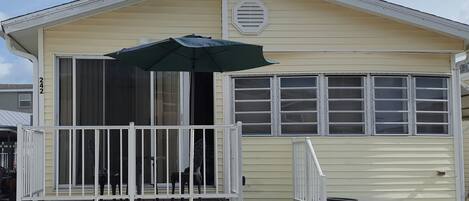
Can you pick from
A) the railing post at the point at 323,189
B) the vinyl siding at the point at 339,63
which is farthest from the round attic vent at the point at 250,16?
the railing post at the point at 323,189

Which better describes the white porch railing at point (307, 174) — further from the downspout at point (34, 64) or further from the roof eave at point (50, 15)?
the downspout at point (34, 64)

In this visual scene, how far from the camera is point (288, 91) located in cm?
872

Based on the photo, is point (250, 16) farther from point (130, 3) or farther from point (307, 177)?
point (307, 177)

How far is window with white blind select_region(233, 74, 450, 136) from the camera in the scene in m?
8.69

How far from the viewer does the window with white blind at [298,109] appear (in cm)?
870

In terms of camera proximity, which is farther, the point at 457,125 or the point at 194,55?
the point at 457,125

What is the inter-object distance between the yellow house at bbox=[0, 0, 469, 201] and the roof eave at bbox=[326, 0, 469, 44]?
0.6 inches

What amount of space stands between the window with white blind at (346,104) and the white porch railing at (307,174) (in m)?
0.76

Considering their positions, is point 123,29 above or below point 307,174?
above

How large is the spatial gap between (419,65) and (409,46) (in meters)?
0.32

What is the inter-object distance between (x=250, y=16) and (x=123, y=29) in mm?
1793

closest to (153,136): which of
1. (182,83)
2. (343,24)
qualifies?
(182,83)

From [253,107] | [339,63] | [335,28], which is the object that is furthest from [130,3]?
[339,63]

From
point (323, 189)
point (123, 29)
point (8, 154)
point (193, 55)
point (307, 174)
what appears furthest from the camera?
point (8, 154)
